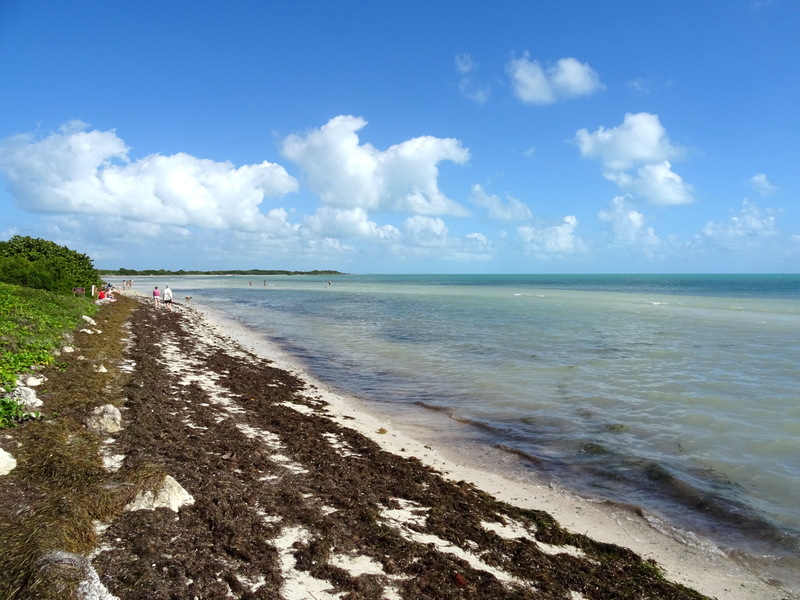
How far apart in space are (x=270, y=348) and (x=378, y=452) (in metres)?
14.4

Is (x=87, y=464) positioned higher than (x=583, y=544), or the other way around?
(x=87, y=464)

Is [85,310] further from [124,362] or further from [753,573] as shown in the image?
[753,573]

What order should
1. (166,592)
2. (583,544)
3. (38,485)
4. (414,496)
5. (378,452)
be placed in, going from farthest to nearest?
(378,452) → (414,496) → (583,544) → (38,485) → (166,592)

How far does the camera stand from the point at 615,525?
261 inches

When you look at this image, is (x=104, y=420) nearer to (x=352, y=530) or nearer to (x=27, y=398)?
(x=27, y=398)

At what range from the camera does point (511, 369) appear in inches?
674

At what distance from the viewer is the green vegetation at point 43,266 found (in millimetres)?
22594

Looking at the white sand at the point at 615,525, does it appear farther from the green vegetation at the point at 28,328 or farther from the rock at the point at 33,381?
the green vegetation at the point at 28,328

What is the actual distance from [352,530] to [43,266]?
25.9m

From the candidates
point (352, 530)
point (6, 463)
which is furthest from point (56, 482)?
point (352, 530)

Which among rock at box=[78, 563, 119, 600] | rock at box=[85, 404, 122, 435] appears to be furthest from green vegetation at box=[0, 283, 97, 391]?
rock at box=[78, 563, 119, 600]

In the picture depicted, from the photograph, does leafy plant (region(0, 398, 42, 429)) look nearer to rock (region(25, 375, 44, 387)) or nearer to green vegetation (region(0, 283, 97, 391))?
green vegetation (region(0, 283, 97, 391))

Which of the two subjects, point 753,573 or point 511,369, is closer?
point 753,573

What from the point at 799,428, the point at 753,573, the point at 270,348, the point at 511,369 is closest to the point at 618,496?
the point at 753,573
